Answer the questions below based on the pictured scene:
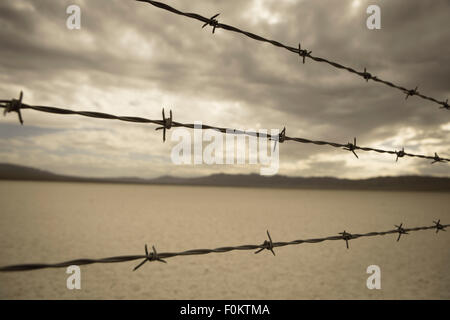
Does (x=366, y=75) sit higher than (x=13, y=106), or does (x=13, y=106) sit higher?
(x=366, y=75)

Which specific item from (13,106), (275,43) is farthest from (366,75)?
(13,106)

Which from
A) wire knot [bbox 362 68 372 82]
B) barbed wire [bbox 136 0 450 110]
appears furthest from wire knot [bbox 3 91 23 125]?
wire knot [bbox 362 68 372 82]

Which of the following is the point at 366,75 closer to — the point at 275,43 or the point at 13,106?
the point at 275,43

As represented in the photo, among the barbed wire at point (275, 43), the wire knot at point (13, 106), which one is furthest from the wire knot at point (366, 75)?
the wire knot at point (13, 106)

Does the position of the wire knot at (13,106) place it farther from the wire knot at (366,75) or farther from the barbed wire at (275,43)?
the wire knot at (366,75)

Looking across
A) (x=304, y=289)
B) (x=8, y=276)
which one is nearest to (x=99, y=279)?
(x=8, y=276)

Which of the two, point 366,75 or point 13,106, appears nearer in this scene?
point 13,106

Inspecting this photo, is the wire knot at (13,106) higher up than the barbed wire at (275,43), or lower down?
lower down

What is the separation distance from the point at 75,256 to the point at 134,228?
4.69m

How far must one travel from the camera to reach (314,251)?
8719mm

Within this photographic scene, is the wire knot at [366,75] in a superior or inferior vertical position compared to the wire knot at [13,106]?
superior

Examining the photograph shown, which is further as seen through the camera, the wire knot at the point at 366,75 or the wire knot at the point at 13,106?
the wire knot at the point at 366,75
